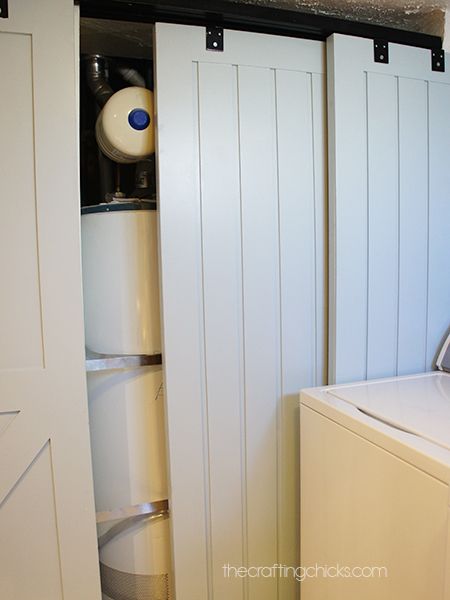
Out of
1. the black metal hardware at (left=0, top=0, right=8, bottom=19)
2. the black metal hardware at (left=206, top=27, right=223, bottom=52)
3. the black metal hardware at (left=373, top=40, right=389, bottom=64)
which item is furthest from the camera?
the black metal hardware at (left=373, top=40, right=389, bottom=64)

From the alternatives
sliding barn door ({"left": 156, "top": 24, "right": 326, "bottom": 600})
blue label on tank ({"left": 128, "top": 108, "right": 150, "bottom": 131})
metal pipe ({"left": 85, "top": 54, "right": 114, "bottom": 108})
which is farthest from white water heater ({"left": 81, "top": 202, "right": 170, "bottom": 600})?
metal pipe ({"left": 85, "top": 54, "right": 114, "bottom": 108})

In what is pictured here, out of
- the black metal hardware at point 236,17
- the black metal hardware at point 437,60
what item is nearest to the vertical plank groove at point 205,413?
the black metal hardware at point 236,17

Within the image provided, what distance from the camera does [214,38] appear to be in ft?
3.61

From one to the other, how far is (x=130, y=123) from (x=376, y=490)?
1189 mm

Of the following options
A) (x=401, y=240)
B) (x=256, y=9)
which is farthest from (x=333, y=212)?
(x=256, y=9)

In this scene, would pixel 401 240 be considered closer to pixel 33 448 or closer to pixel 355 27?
pixel 355 27

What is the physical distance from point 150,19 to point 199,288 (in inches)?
31.2

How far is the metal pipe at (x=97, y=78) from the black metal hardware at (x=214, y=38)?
383mm

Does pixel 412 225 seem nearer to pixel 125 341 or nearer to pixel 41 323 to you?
pixel 125 341

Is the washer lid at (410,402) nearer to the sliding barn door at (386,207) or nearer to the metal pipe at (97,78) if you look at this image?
the sliding barn door at (386,207)

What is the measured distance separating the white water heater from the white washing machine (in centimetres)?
48

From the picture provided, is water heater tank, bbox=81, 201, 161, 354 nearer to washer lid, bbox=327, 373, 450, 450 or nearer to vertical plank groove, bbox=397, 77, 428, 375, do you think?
washer lid, bbox=327, 373, 450, 450

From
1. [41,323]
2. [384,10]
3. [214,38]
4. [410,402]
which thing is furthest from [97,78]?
[410,402]

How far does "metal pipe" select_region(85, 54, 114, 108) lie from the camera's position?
125 cm
